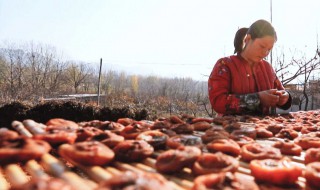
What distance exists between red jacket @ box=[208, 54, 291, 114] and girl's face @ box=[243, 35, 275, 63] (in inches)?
5.9

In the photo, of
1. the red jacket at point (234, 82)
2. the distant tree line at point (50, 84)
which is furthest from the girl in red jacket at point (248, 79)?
the distant tree line at point (50, 84)

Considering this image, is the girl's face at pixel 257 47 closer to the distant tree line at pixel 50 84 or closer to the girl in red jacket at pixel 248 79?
the girl in red jacket at pixel 248 79

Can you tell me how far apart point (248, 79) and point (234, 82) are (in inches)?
8.5

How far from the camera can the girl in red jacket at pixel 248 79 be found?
336cm

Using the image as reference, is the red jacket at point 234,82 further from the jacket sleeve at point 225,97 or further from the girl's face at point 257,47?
the girl's face at point 257,47

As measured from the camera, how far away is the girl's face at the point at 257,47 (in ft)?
11.3

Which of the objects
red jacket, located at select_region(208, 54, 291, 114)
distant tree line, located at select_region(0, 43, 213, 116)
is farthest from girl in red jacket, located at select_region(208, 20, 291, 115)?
distant tree line, located at select_region(0, 43, 213, 116)

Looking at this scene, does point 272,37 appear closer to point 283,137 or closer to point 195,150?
point 283,137

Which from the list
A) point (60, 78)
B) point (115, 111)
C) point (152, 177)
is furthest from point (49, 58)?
point (152, 177)

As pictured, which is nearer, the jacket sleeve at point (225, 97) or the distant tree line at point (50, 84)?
the jacket sleeve at point (225, 97)

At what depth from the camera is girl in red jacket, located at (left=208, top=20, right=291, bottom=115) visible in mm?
3355

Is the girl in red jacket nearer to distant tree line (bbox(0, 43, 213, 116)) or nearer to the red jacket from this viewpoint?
the red jacket

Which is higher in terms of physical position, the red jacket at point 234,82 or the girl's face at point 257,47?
the girl's face at point 257,47

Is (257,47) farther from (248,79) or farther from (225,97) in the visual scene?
(225,97)
